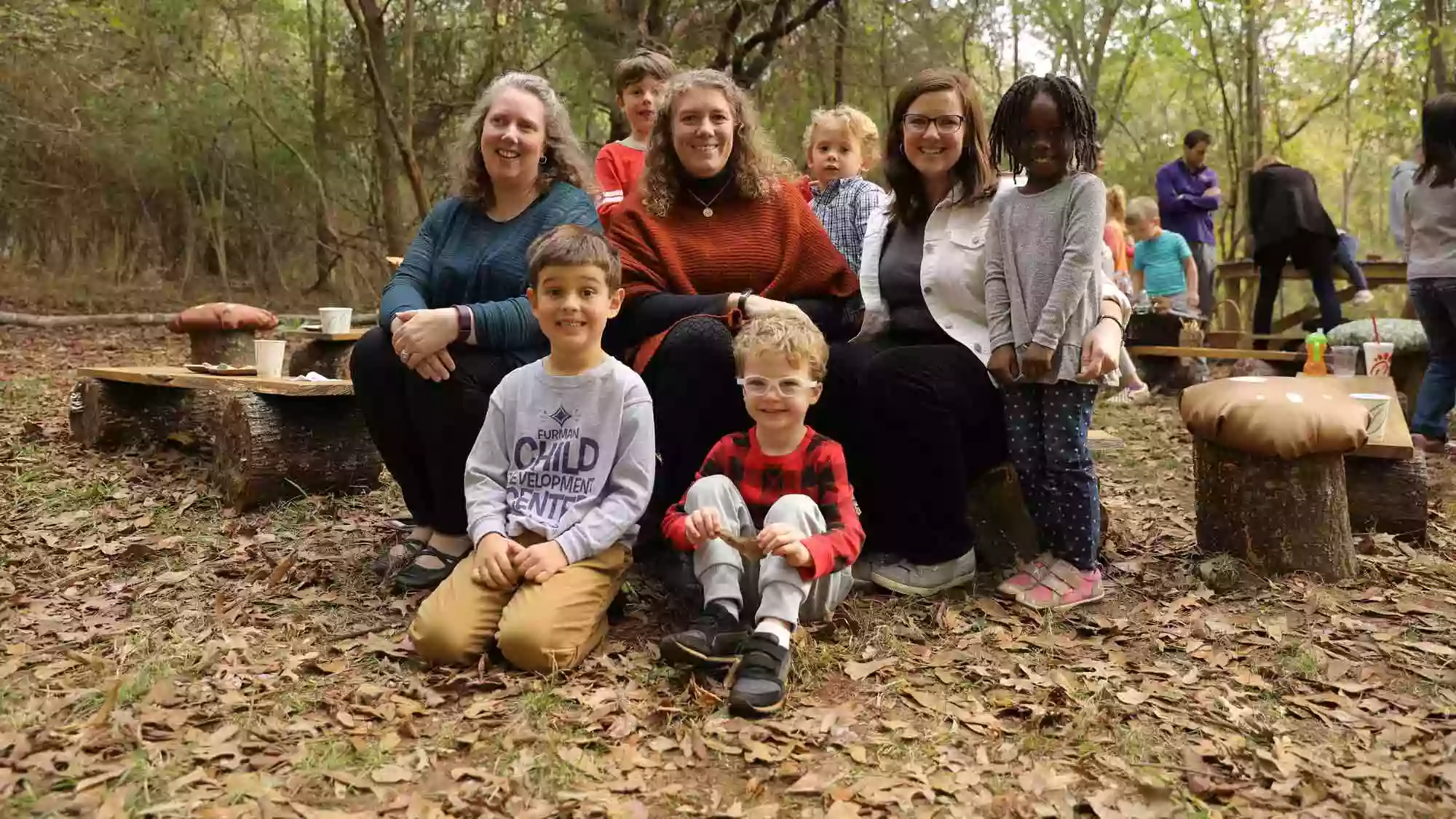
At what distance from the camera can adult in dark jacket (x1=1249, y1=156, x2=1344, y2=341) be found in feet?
26.2

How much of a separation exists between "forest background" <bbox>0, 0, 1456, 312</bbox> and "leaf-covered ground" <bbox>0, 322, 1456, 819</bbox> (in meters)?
6.15

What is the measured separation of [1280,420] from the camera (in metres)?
3.23

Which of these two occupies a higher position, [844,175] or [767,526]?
[844,175]

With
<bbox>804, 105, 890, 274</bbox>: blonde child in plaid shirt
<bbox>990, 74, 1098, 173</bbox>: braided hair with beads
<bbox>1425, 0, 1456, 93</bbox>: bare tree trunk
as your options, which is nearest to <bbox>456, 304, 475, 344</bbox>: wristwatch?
<bbox>804, 105, 890, 274</bbox>: blonde child in plaid shirt

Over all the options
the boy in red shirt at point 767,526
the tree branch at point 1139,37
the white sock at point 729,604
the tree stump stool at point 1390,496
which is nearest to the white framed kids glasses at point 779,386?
the boy in red shirt at point 767,526

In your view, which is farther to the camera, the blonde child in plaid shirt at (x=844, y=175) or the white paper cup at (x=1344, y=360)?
the white paper cup at (x=1344, y=360)

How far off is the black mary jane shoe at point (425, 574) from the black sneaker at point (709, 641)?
932mm

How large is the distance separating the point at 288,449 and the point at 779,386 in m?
2.46

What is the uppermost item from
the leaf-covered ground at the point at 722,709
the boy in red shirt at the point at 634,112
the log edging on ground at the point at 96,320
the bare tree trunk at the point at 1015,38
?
the bare tree trunk at the point at 1015,38

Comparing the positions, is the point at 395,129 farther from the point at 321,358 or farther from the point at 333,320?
the point at 333,320

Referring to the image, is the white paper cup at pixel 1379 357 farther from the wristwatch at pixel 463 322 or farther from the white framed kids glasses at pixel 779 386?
the wristwatch at pixel 463 322

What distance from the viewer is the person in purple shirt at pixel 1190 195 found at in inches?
362

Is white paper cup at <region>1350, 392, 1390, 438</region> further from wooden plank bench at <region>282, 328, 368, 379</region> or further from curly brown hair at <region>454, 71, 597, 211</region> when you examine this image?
wooden plank bench at <region>282, 328, 368, 379</region>

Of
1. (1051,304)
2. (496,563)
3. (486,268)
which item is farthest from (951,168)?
(496,563)
